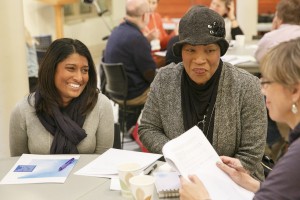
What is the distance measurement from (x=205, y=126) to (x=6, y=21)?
181cm

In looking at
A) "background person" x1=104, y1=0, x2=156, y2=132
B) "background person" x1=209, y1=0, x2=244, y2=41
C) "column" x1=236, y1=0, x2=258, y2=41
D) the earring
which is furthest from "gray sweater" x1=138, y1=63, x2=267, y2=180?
"column" x1=236, y1=0, x2=258, y2=41

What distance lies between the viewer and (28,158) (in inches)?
87.5

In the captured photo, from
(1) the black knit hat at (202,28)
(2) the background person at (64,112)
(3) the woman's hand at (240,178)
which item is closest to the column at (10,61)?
(2) the background person at (64,112)

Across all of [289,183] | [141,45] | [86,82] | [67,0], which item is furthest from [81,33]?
[289,183]

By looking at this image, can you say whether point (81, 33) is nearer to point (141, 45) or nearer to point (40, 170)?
point (141, 45)

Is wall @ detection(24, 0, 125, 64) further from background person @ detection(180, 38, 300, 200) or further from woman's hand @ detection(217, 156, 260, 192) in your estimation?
background person @ detection(180, 38, 300, 200)

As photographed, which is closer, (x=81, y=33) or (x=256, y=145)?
(x=256, y=145)

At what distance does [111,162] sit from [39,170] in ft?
1.09

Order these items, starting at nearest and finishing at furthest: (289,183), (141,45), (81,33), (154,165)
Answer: (289,183) < (154,165) < (141,45) < (81,33)

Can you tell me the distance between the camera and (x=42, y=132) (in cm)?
242

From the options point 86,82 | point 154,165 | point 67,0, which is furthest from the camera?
point 67,0

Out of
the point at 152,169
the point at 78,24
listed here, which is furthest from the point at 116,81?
the point at 78,24

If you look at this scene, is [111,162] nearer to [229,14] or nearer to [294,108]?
[294,108]

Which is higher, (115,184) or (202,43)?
(202,43)
